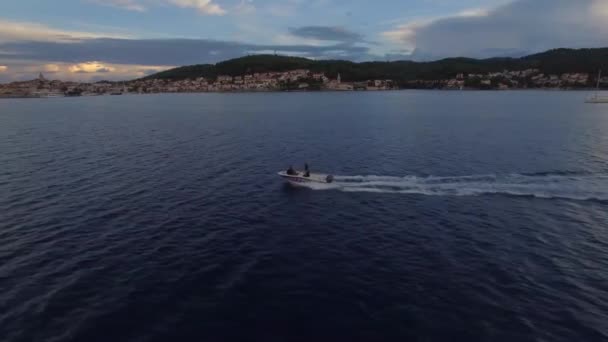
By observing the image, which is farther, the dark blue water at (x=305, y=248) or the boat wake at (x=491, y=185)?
the boat wake at (x=491, y=185)

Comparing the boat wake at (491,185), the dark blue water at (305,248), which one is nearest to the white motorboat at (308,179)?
the boat wake at (491,185)

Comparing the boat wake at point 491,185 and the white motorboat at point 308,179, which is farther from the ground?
the white motorboat at point 308,179

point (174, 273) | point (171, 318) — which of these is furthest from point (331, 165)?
point (171, 318)

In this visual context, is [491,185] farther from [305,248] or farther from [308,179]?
[305,248]

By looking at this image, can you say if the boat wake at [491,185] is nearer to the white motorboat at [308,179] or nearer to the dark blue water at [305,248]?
the dark blue water at [305,248]

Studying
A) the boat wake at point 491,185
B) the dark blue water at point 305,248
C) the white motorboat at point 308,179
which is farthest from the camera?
the white motorboat at point 308,179

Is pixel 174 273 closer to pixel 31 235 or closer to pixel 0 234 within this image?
pixel 31 235
